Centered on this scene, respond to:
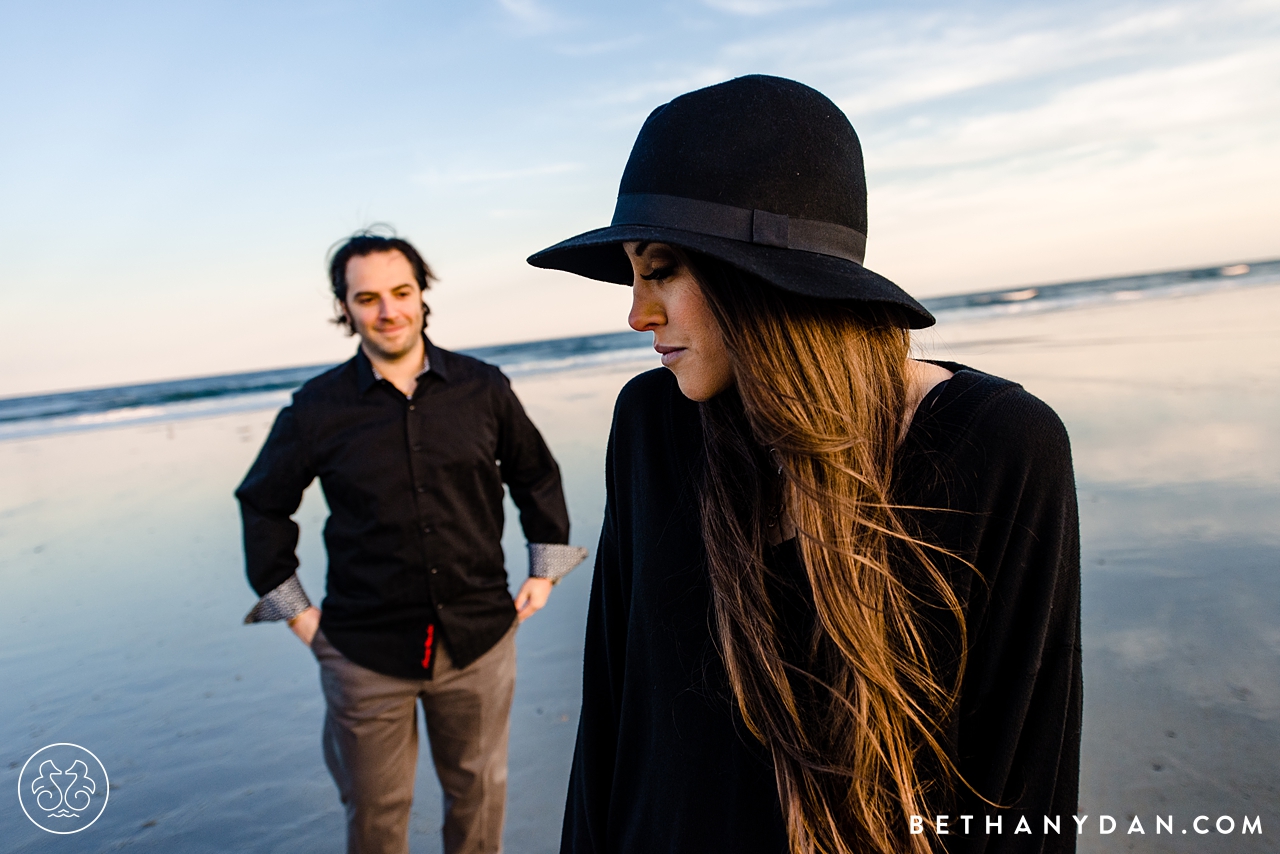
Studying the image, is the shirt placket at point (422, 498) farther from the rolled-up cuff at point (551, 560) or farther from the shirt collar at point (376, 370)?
the rolled-up cuff at point (551, 560)

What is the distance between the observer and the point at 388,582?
9.82 feet

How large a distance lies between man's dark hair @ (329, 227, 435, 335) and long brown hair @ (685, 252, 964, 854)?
2.43 metres

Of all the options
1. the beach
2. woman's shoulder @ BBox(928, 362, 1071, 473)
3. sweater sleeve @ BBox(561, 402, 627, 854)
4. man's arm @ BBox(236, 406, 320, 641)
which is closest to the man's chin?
man's arm @ BBox(236, 406, 320, 641)

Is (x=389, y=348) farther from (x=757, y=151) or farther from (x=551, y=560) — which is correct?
(x=757, y=151)

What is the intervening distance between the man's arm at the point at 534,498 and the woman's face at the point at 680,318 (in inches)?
83.7

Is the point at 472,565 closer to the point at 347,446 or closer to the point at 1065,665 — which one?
the point at 347,446

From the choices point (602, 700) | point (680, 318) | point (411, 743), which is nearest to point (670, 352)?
point (680, 318)

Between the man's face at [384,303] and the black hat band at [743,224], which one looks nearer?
the black hat band at [743,224]

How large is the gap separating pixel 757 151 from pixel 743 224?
115mm

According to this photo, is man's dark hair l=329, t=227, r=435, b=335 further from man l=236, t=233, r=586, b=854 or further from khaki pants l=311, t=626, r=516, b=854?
khaki pants l=311, t=626, r=516, b=854

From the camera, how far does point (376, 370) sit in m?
3.19

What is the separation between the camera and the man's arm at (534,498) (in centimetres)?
341

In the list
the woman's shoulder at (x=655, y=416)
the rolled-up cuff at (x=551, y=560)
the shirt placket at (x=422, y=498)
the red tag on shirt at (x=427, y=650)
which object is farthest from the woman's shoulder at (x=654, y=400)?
the rolled-up cuff at (x=551, y=560)

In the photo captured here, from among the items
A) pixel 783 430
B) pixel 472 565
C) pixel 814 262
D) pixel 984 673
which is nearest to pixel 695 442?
pixel 783 430
